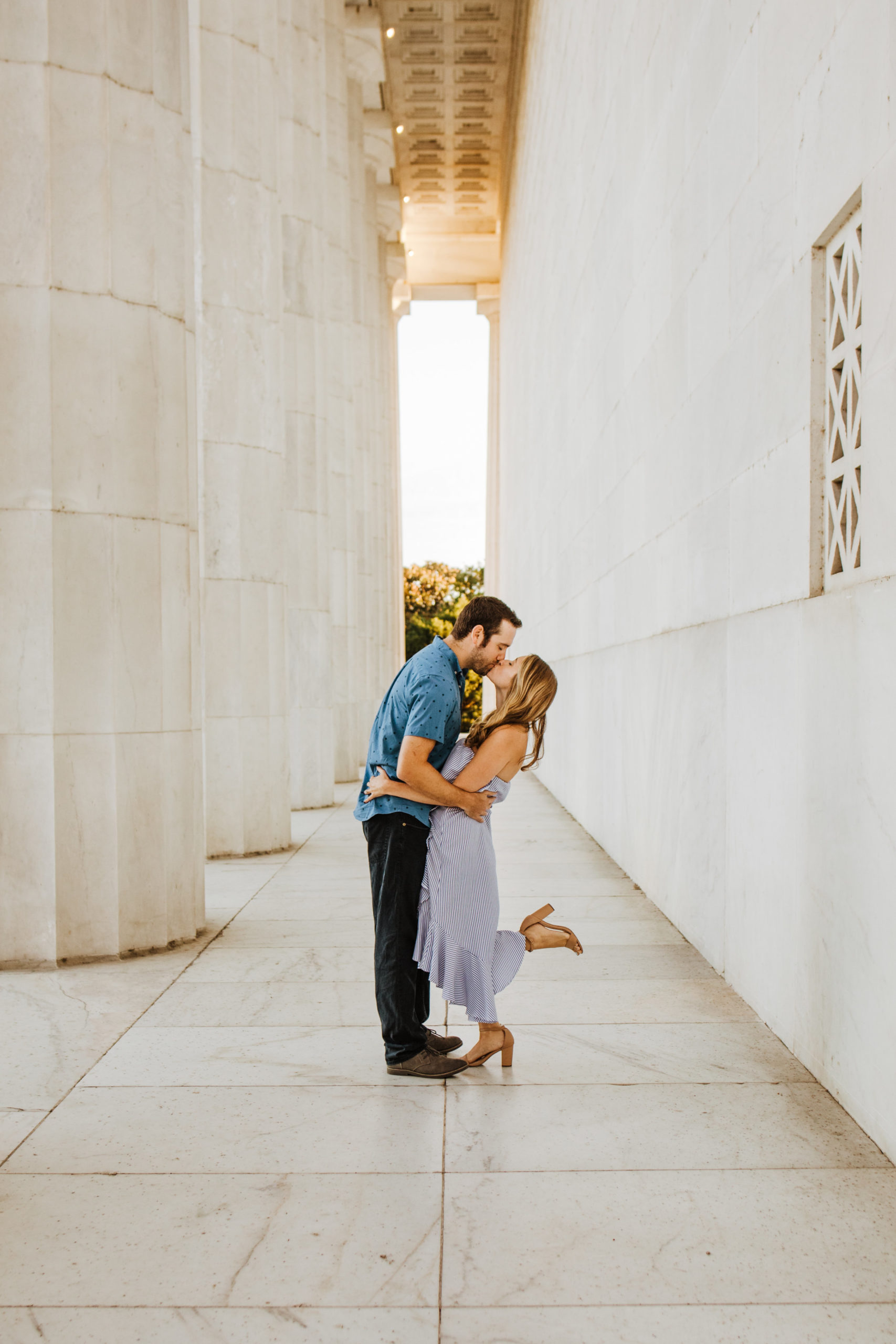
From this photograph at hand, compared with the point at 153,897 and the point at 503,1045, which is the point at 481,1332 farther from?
the point at 153,897

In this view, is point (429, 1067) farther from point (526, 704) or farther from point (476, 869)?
point (526, 704)

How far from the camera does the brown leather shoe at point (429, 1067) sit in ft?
17.6

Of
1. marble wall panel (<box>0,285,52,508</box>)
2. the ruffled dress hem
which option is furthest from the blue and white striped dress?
marble wall panel (<box>0,285,52,508</box>)

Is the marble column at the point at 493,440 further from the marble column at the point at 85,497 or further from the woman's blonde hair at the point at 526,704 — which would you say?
the woman's blonde hair at the point at 526,704

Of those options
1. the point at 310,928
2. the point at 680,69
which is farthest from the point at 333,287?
the point at 310,928

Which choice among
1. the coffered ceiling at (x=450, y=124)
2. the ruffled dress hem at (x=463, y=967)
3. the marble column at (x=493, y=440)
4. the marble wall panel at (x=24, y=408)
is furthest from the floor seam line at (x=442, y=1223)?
the marble column at (x=493, y=440)

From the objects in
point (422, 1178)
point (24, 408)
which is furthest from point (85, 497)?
point (422, 1178)

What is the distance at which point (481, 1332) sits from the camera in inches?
128

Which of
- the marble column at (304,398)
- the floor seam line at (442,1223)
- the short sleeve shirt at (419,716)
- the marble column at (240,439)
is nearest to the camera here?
the floor seam line at (442,1223)

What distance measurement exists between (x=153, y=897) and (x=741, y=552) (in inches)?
177

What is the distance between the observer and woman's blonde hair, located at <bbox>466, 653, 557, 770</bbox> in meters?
5.28

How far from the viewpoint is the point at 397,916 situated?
5.32m

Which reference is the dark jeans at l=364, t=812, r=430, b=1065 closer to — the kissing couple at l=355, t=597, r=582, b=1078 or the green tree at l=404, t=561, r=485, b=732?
the kissing couple at l=355, t=597, r=582, b=1078

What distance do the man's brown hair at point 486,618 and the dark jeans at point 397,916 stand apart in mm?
866
